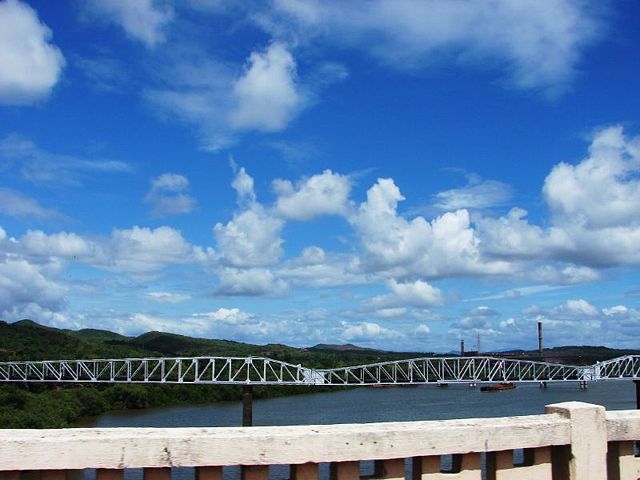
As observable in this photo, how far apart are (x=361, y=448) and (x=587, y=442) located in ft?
6.58

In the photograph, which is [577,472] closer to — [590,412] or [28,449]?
[590,412]

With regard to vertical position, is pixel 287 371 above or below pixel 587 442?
above

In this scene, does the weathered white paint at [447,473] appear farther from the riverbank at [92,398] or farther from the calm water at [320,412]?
the calm water at [320,412]

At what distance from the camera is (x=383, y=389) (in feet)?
479

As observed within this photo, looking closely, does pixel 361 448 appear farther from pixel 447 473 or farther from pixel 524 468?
pixel 524 468

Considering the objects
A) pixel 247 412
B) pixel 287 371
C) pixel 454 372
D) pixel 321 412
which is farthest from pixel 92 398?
pixel 454 372

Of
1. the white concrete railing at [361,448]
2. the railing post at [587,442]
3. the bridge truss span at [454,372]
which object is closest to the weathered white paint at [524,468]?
the white concrete railing at [361,448]

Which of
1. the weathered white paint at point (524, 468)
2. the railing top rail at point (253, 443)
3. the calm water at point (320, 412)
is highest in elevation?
the railing top rail at point (253, 443)

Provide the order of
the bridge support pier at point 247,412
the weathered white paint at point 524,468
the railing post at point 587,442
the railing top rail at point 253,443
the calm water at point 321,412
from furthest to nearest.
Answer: the calm water at point 321,412 → the bridge support pier at point 247,412 → the railing post at point 587,442 → the weathered white paint at point 524,468 → the railing top rail at point 253,443

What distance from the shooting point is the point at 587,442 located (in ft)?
18.4

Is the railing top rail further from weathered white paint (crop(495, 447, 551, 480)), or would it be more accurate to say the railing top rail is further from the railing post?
the railing post

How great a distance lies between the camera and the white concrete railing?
459 centimetres

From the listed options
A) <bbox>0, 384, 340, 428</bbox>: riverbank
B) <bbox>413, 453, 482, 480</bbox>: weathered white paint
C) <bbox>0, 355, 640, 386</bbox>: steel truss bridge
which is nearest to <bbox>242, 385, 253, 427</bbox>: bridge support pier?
<bbox>0, 355, 640, 386</bbox>: steel truss bridge

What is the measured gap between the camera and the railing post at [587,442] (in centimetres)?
555
